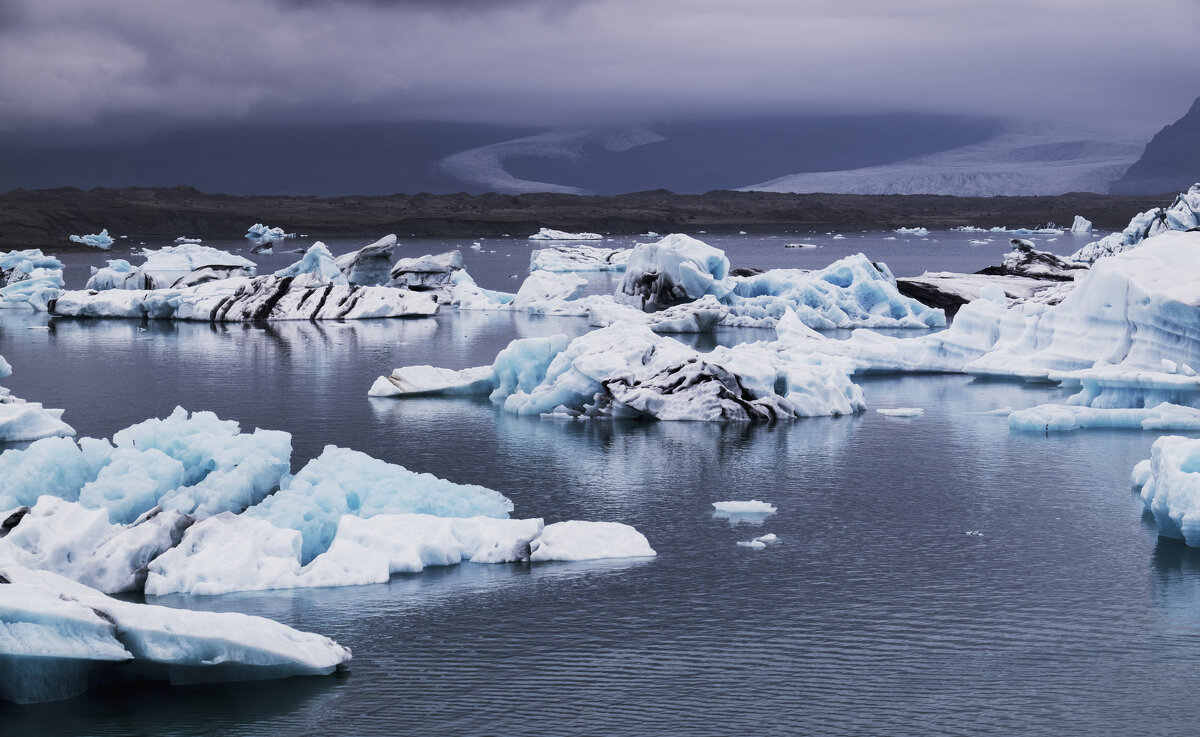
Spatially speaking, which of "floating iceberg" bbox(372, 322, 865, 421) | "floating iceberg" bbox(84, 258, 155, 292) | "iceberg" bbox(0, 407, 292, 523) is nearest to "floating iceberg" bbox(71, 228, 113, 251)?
"floating iceberg" bbox(84, 258, 155, 292)

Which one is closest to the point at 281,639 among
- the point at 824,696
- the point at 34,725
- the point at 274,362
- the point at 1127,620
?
the point at 34,725

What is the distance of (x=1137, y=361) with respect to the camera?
59.1 ft

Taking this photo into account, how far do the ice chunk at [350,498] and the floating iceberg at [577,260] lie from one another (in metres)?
38.9

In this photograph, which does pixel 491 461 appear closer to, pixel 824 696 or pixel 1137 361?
pixel 824 696

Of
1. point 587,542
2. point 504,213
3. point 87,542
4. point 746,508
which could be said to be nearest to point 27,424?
point 87,542

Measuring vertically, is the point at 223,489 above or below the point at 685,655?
above

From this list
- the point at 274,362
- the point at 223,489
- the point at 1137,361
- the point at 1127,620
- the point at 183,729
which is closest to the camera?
the point at 183,729

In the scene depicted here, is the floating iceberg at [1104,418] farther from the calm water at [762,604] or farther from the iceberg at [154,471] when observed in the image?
the iceberg at [154,471]

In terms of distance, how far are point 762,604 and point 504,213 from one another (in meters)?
108

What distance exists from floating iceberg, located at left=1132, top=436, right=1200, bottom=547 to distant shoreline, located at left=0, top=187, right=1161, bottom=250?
239ft

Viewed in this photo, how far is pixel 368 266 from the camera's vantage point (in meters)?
37.8

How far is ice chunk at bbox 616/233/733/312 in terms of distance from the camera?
3072cm

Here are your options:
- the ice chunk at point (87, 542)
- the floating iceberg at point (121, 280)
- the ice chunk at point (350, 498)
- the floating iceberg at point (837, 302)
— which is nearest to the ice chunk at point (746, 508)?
the ice chunk at point (350, 498)

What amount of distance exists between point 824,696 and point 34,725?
4.32 metres
